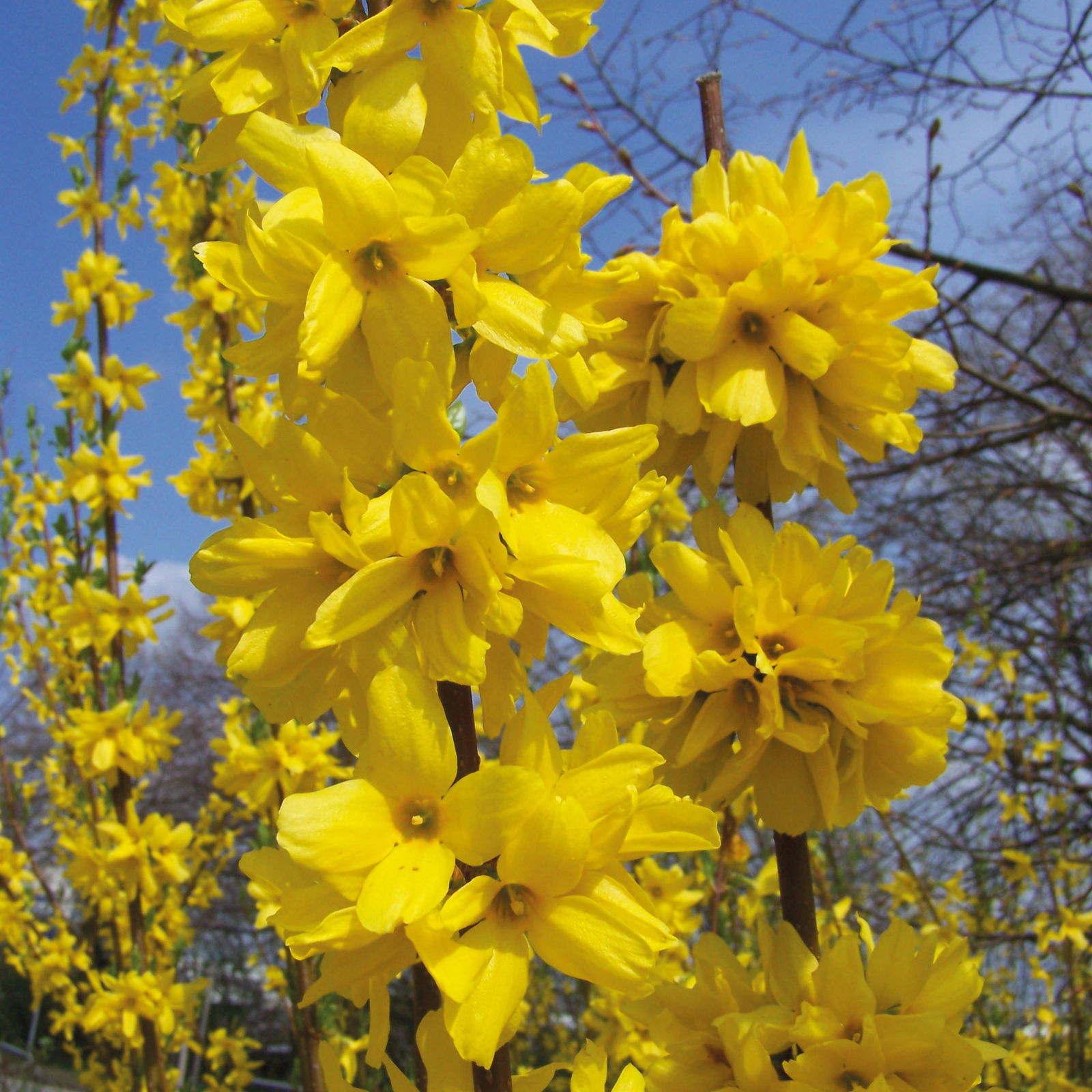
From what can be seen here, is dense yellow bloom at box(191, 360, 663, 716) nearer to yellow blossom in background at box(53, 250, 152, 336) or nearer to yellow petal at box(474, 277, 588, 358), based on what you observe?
yellow petal at box(474, 277, 588, 358)

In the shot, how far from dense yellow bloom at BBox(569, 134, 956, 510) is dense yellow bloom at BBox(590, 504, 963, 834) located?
0.47 ft

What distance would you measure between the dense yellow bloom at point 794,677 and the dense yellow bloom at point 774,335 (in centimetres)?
14

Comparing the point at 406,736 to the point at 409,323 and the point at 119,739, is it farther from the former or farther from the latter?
the point at 119,739

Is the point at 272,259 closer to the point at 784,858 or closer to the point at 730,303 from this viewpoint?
the point at 730,303

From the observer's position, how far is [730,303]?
113 centimetres

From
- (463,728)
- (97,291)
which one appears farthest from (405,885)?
(97,291)

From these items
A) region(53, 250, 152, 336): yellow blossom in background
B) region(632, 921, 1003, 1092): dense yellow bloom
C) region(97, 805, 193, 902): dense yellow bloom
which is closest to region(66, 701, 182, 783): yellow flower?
→ region(97, 805, 193, 902): dense yellow bloom

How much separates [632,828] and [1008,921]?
231 inches

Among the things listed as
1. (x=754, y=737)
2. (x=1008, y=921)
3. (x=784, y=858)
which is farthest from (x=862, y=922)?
(x=1008, y=921)

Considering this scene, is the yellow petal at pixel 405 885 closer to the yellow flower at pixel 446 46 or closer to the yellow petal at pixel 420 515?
the yellow petal at pixel 420 515

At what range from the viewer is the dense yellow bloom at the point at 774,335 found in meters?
1.10

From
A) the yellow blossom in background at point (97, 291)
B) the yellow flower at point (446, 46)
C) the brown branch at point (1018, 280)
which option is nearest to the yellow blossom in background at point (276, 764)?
the yellow blossom in background at point (97, 291)

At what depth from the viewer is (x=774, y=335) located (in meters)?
1.13

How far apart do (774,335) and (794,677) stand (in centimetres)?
45
